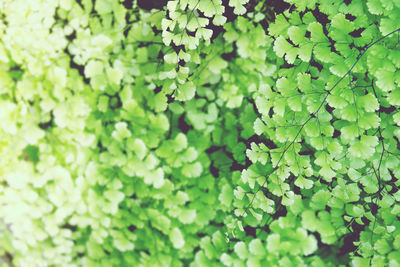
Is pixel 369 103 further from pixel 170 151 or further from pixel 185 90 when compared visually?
pixel 170 151

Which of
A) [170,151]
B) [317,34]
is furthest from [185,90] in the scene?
[170,151]

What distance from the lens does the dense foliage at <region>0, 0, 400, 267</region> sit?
1060 mm

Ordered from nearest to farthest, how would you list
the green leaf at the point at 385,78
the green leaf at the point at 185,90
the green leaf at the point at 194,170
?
the green leaf at the point at 385,78, the green leaf at the point at 185,90, the green leaf at the point at 194,170

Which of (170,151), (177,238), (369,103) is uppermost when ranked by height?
(170,151)

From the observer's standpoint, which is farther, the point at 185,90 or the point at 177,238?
the point at 177,238

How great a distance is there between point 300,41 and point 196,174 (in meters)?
0.79

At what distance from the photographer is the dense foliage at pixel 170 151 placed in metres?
1.06

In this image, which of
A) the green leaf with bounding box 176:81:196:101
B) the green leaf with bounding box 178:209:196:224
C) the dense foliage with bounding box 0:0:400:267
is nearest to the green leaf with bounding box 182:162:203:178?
the dense foliage with bounding box 0:0:400:267

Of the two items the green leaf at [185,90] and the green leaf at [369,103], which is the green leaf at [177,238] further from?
the green leaf at [369,103]

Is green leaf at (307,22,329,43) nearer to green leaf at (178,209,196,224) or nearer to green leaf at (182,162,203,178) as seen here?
green leaf at (182,162,203,178)

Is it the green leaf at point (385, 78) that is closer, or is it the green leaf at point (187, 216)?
the green leaf at point (385, 78)

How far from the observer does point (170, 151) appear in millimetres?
1467

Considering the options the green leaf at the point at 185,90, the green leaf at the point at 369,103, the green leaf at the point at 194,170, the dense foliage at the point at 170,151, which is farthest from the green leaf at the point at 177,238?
the green leaf at the point at 369,103

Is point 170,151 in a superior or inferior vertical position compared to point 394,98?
superior
